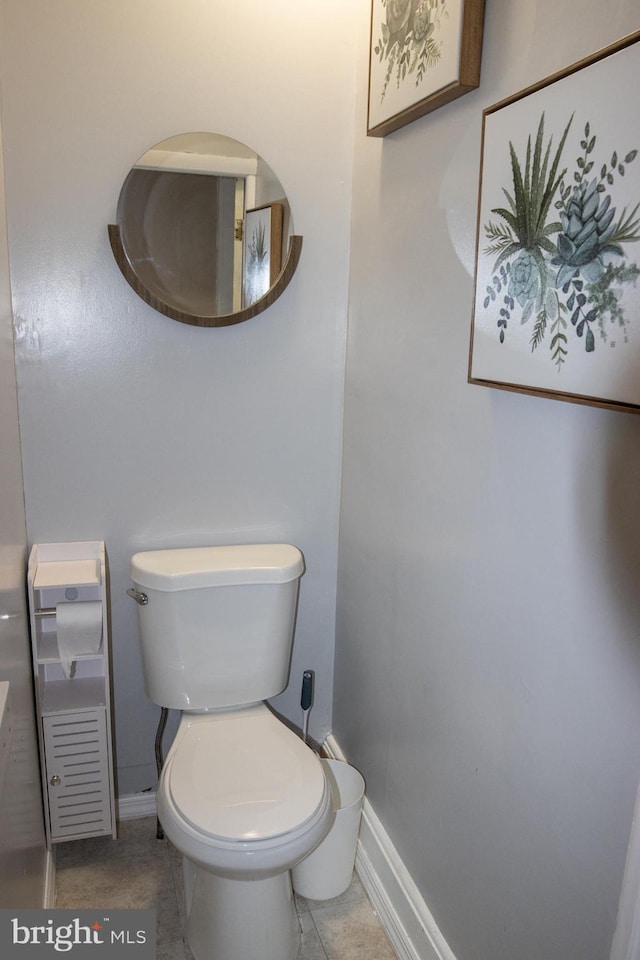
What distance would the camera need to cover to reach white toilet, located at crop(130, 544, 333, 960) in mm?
1479

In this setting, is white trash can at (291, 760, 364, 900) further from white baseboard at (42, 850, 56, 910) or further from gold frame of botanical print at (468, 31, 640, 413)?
gold frame of botanical print at (468, 31, 640, 413)

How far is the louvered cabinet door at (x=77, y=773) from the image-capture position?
1.84 meters

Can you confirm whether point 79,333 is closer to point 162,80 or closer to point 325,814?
point 162,80

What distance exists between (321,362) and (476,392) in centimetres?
79

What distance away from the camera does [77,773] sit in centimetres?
188

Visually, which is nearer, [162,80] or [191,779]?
[191,779]

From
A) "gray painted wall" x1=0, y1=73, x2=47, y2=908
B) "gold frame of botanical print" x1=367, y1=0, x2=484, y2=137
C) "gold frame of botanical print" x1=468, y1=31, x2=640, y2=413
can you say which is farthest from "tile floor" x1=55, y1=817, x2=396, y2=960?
"gold frame of botanical print" x1=367, y1=0, x2=484, y2=137

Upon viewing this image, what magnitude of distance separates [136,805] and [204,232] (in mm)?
1642

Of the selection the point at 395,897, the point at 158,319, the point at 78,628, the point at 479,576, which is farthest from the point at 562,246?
the point at 395,897

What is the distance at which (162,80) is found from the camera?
1790mm

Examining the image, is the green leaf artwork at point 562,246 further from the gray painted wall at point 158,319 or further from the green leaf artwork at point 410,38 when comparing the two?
the gray painted wall at point 158,319

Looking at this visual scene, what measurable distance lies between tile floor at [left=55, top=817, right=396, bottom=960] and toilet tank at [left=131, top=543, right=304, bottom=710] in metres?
0.46

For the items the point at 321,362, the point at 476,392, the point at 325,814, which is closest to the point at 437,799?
the point at 325,814

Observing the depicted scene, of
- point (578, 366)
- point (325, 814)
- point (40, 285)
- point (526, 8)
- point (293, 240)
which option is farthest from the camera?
point (293, 240)
